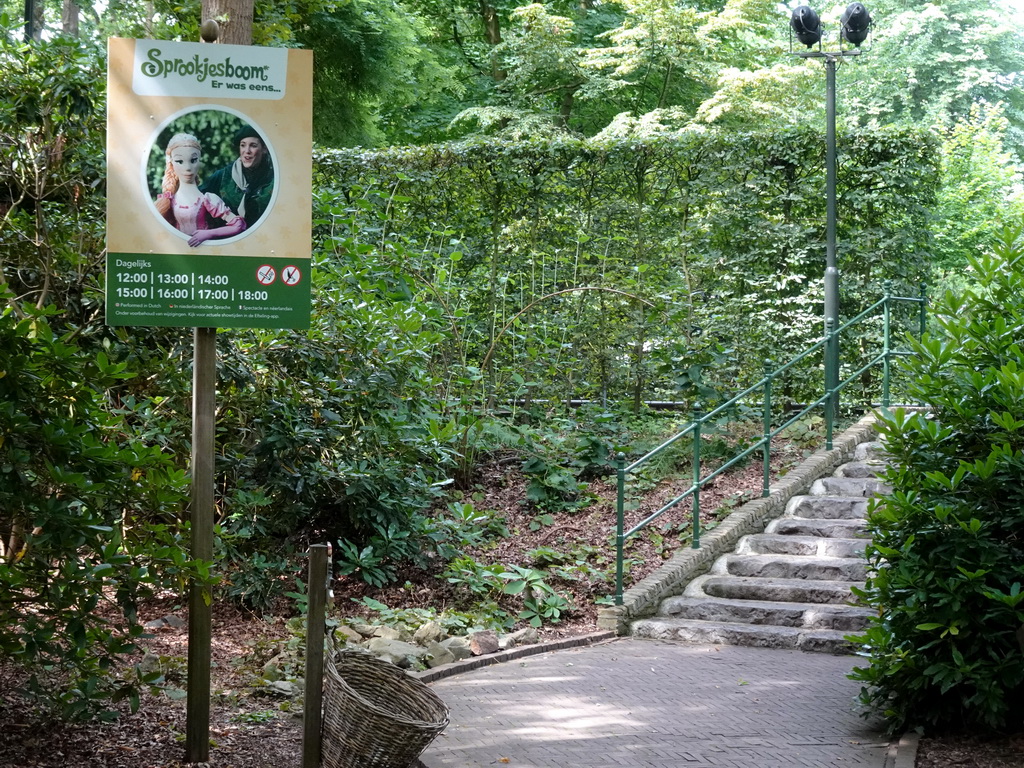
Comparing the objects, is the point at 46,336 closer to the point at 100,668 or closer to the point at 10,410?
the point at 10,410

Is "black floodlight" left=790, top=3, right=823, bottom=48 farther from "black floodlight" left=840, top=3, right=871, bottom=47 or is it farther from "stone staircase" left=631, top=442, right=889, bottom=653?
"stone staircase" left=631, top=442, right=889, bottom=653

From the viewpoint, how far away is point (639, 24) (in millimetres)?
20688

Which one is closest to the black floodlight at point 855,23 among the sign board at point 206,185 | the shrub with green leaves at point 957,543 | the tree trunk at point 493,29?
the shrub with green leaves at point 957,543

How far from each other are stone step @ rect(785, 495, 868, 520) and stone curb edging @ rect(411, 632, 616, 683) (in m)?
2.32

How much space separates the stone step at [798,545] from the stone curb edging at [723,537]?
0.60ft

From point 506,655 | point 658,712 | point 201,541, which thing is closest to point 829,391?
point 506,655

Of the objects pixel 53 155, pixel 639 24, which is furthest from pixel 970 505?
pixel 639 24

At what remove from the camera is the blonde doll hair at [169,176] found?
405cm

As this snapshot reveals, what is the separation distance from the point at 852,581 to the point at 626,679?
91.1 inches

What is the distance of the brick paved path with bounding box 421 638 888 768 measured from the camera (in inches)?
180

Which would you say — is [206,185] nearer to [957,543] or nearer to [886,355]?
[957,543]

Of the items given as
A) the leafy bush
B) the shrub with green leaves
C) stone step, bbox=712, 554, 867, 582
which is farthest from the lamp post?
the leafy bush

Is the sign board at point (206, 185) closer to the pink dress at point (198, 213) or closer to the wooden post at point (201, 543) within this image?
the pink dress at point (198, 213)

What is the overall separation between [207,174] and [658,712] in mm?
3486
